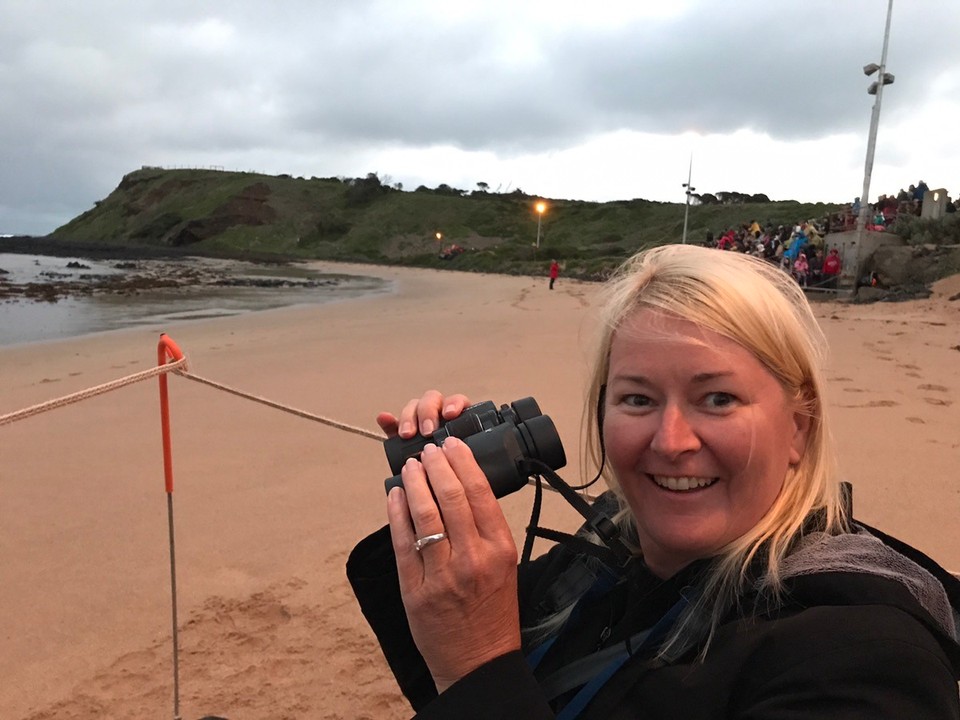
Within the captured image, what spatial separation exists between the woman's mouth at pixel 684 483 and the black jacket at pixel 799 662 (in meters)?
0.13

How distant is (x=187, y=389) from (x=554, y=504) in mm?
4116

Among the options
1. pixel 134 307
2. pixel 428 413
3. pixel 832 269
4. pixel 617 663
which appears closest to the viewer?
pixel 617 663

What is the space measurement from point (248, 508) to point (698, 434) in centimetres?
315

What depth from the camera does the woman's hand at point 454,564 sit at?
0.90m

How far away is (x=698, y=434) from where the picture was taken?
3.39 feet

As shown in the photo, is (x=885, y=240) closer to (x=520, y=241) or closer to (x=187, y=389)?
(x=187, y=389)

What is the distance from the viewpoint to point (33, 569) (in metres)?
2.99

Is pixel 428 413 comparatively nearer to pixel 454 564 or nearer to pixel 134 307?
pixel 454 564

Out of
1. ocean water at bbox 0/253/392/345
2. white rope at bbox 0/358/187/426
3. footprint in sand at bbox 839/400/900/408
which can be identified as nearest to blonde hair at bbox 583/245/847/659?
white rope at bbox 0/358/187/426

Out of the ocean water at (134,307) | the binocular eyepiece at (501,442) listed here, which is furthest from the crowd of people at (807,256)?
the binocular eyepiece at (501,442)

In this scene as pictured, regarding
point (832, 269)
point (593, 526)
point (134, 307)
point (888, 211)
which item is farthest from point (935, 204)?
point (134, 307)

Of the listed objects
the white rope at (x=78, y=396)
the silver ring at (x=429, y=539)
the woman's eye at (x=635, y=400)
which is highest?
the woman's eye at (x=635, y=400)

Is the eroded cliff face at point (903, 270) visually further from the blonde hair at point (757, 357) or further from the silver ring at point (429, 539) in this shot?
the silver ring at point (429, 539)

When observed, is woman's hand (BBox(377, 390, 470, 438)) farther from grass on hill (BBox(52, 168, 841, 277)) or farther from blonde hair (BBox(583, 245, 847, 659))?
grass on hill (BBox(52, 168, 841, 277))
